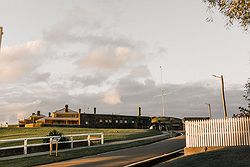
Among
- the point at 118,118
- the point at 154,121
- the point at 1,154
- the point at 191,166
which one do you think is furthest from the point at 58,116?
Answer: the point at 191,166

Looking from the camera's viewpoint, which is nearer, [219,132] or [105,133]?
[219,132]

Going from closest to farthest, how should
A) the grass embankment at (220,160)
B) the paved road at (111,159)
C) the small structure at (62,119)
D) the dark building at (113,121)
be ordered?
the grass embankment at (220,160)
the paved road at (111,159)
the dark building at (113,121)
the small structure at (62,119)

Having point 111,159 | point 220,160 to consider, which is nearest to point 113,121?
point 111,159

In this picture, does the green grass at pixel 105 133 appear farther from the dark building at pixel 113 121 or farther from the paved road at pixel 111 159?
the dark building at pixel 113 121

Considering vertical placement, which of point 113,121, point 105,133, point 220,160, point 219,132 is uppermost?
point 219,132

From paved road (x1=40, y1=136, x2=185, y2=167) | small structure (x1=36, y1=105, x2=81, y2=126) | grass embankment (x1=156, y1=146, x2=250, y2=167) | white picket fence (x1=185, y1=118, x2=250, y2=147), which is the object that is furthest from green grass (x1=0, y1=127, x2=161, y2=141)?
small structure (x1=36, y1=105, x2=81, y2=126)

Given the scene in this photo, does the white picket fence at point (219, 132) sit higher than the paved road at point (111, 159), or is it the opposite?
the white picket fence at point (219, 132)

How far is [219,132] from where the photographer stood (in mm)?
21125

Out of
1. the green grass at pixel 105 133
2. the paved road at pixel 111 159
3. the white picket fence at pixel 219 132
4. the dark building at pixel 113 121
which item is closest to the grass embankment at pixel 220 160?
the paved road at pixel 111 159

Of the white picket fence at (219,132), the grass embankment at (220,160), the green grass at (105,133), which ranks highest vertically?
the white picket fence at (219,132)

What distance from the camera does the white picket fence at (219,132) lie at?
67.3 feet

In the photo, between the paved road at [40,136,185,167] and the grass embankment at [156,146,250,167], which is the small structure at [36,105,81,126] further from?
the grass embankment at [156,146,250,167]

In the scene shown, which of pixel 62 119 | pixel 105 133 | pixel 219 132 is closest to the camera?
pixel 219 132

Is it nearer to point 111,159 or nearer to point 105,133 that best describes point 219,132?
point 111,159
